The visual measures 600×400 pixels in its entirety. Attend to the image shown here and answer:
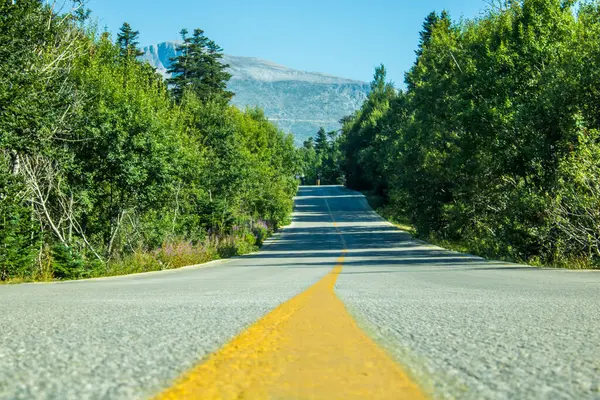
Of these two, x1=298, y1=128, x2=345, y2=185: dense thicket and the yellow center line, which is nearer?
the yellow center line

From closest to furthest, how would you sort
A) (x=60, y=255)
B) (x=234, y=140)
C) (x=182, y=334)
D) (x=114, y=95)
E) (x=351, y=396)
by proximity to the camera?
(x=351, y=396) → (x=182, y=334) → (x=60, y=255) → (x=114, y=95) → (x=234, y=140)

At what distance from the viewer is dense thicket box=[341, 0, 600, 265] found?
18.1 meters

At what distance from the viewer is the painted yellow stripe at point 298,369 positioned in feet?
7.04

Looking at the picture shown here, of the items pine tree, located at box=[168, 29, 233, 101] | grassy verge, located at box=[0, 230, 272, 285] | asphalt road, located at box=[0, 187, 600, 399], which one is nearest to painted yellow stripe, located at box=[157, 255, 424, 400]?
asphalt road, located at box=[0, 187, 600, 399]

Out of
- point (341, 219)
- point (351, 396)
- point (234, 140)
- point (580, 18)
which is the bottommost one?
point (341, 219)

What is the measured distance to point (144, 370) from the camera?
2.58 meters

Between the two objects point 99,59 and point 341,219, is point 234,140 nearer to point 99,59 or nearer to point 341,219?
point 99,59

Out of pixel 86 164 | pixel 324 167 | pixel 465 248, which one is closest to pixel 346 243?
pixel 465 248

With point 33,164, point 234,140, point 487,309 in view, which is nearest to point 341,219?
point 234,140

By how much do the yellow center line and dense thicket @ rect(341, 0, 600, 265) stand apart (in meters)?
14.7

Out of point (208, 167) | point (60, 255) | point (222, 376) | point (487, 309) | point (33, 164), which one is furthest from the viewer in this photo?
point (208, 167)

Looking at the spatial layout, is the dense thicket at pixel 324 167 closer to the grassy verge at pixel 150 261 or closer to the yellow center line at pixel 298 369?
the grassy verge at pixel 150 261

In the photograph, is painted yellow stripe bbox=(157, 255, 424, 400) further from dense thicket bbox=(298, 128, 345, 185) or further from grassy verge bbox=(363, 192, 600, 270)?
dense thicket bbox=(298, 128, 345, 185)

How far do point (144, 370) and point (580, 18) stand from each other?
26021mm
